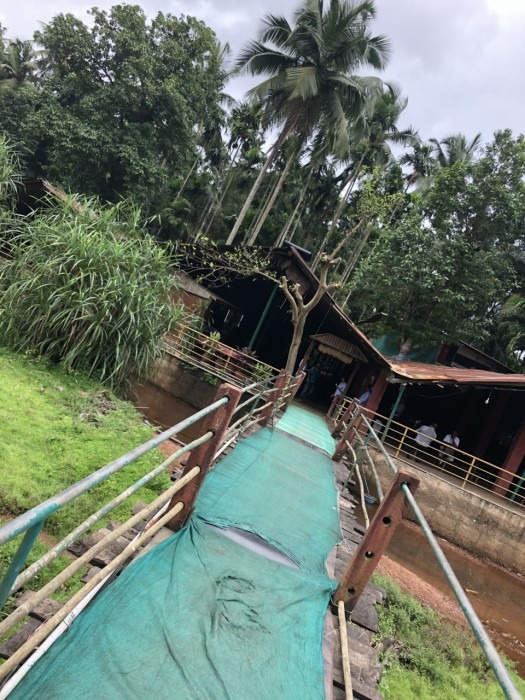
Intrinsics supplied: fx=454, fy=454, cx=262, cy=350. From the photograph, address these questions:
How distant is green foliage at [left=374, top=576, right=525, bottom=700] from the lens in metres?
4.09

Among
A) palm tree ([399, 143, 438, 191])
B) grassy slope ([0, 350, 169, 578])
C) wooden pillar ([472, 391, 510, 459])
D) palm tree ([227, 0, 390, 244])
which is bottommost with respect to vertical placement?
grassy slope ([0, 350, 169, 578])

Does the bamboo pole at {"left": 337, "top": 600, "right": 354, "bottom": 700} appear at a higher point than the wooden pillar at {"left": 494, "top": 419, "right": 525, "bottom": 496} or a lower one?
lower

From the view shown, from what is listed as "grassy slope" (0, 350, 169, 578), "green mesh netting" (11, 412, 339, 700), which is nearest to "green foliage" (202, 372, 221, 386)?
"grassy slope" (0, 350, 169, 578)

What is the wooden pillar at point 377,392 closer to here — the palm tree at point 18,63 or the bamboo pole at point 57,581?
the bamboo pole at point 57,581

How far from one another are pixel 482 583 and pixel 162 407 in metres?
8.22

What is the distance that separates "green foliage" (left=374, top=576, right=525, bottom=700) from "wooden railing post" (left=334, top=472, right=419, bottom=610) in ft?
5.34

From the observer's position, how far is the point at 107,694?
5.29ft

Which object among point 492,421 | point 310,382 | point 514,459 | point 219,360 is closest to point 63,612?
point 219,360

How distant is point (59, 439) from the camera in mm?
5473

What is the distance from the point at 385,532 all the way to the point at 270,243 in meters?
30.4

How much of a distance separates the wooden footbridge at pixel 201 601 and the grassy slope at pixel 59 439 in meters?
1.48

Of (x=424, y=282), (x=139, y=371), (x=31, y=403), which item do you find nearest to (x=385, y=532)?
(x=31, y=403)

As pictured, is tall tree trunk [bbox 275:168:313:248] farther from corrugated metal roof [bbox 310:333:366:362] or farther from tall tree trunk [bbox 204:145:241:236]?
corrugated metal roof [bbox 310:333:366:362]

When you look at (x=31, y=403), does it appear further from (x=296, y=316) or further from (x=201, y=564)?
(x=296, y=316)
